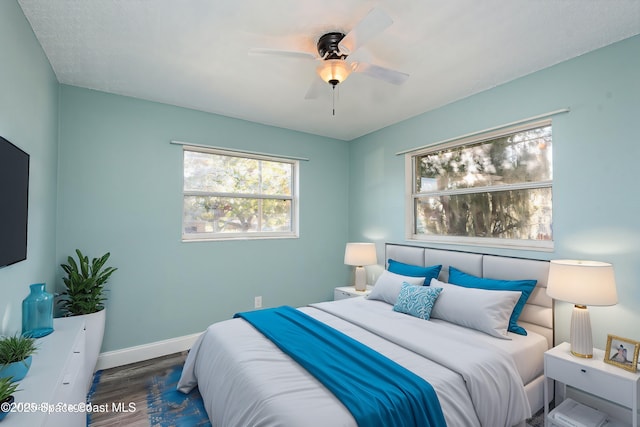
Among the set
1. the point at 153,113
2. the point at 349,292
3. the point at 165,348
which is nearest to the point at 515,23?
the point at 349,292

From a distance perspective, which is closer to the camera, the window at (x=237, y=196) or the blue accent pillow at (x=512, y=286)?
the blue accent pillow at (x=512, y=286)

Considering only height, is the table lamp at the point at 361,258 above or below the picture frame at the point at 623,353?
above

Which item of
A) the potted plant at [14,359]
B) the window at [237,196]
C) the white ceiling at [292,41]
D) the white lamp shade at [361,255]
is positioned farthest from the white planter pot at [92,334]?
the white lamp shade at [361,255]

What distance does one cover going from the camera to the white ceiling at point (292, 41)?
1.81 metres

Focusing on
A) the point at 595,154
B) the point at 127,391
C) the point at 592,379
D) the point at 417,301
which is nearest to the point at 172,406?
the point at 127,391

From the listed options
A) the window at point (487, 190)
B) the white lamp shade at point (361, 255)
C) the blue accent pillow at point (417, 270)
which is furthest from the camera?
the white lamp shade at point (361, 255)

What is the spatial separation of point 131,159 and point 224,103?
107 cm

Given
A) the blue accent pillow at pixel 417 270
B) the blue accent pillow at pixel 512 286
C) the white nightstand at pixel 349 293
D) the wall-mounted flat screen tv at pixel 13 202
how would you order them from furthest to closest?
the white nightstand at pixel 349 293 → the blue accent pillow at pixel 417 270 → the blue accent pillow at pixel 512 286 → the wall-mounted flat screen tv at pixel 13 202

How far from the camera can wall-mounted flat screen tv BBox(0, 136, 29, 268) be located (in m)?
1.51

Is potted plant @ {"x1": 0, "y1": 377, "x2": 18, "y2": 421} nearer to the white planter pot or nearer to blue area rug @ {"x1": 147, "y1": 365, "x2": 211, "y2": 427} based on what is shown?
blue area rug @ {"x1": 147, "y1": 365, "x2": 211, "y2": 427}

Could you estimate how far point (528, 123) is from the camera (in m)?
2.66

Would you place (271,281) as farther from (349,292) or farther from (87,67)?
(87,67)

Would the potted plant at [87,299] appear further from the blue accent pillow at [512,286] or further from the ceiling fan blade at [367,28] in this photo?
the blue accent pillow at [512,286]

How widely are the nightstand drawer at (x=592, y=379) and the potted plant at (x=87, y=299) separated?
10.9 feet
